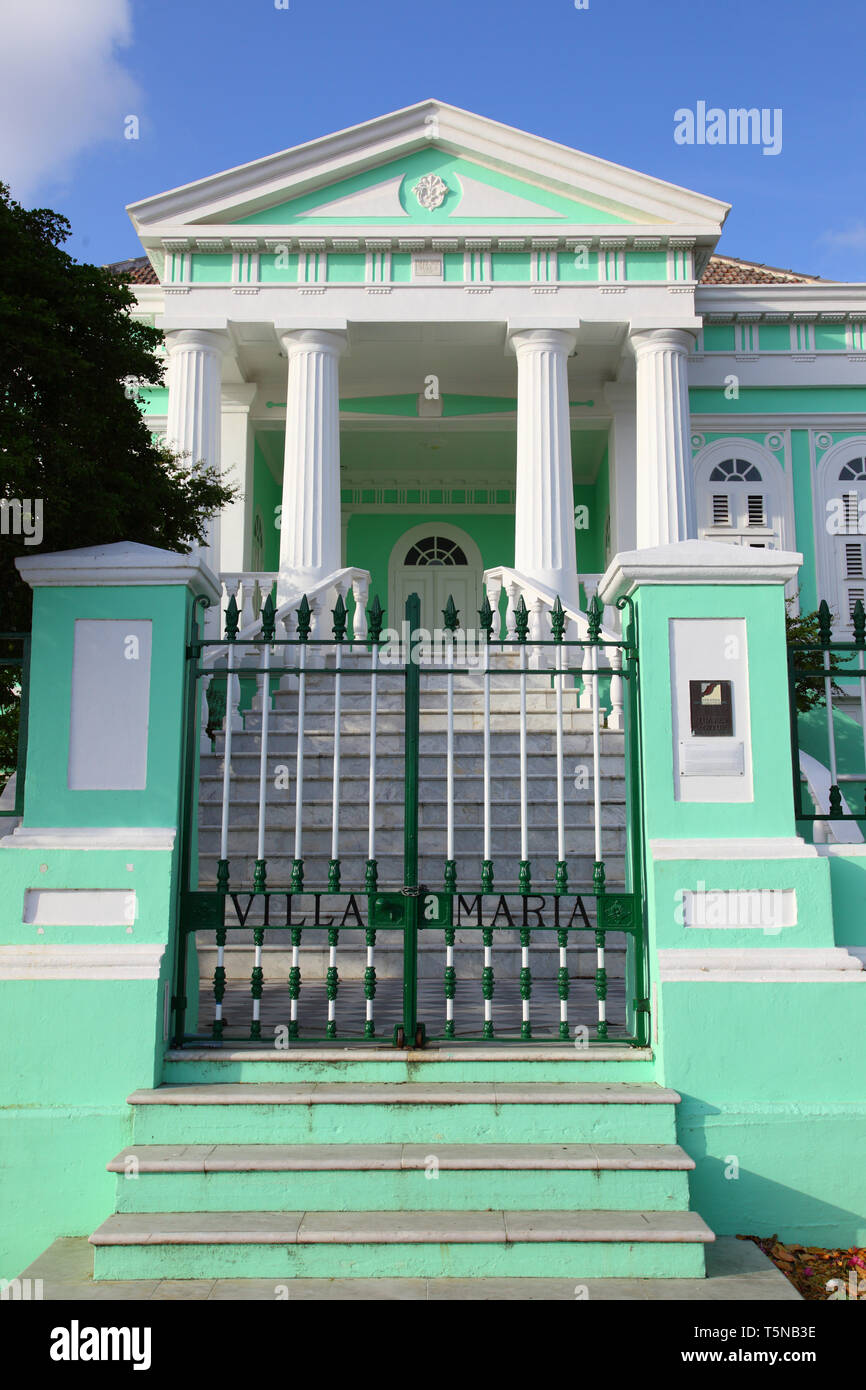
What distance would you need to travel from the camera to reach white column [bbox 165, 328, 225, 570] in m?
13.6

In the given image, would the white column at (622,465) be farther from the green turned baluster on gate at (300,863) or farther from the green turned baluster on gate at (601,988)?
the green turned baluster on gate at (601,988)

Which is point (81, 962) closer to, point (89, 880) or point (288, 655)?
point (89, 880)

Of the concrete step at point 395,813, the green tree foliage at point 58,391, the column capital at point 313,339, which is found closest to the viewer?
the green tree foliage at point 58,391

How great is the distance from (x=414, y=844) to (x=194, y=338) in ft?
35.6

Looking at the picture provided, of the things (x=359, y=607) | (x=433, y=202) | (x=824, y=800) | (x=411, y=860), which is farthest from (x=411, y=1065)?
(x=433, y=202)

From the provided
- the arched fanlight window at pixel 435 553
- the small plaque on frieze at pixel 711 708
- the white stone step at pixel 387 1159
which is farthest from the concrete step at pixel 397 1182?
the arched fanlight window at pixel 435 553

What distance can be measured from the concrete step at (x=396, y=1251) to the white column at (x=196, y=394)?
10.6 meters

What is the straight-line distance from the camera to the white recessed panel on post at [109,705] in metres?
4.63

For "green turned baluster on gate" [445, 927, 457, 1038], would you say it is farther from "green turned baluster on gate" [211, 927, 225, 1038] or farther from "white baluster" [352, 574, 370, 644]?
"white baluster" [352, 574, 370, 644]

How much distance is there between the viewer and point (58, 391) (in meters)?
5.72

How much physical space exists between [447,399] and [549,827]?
1038 centimetres

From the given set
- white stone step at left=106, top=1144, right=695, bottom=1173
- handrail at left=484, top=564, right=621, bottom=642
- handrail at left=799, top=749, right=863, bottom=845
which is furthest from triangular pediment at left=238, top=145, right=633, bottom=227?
white stone step at left=106, top=1144, right=695, bottom=1173

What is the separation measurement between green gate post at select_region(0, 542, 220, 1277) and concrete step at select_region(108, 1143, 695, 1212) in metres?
0.34

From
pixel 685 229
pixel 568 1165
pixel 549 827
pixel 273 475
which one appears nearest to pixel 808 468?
pixel 685 229
